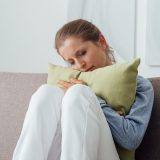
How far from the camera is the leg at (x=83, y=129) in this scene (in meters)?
0.91

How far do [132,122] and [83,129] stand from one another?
0.22m

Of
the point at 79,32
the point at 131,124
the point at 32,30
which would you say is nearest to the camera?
the point at 131,124

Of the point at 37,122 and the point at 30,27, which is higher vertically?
the point at 30,27

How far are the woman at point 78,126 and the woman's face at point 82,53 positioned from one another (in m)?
0.18

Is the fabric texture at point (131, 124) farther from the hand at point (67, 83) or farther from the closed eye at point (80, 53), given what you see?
the closed eye at point (80, 53)

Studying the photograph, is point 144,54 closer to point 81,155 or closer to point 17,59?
point 17,59

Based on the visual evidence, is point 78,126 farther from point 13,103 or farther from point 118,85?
point 13,103

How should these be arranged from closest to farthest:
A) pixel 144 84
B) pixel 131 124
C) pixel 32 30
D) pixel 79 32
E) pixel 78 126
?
pixel 78 126 < pixel 131 124 < pixel 144 84 < pixel 79 32 < pixel 32 30

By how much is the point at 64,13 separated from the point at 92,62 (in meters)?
0.82

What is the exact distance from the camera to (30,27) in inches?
87.7

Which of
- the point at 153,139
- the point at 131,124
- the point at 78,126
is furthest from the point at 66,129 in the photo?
the point at 153,139

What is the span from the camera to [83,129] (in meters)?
0.92

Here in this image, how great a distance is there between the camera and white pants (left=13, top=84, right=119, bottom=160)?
3.01 ft

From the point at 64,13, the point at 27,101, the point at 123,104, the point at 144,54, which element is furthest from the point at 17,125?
the point at 64,13
